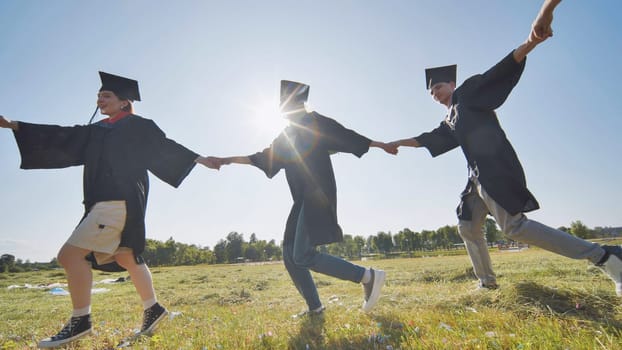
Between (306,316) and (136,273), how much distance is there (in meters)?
1.96

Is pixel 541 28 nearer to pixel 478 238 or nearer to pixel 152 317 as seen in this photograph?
pixel 478 238

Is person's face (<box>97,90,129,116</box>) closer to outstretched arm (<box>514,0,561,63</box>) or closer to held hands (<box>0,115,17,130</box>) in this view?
held hands (<box>0,115,17,130</box>)

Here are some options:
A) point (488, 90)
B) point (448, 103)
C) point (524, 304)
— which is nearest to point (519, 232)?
point (524, 304)

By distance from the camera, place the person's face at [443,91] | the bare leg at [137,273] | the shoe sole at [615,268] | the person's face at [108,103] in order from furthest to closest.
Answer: the person's face at [443,91] → the person's face at [108,103] → the bare leg at [137,273] → the shoe sole at [615,268]

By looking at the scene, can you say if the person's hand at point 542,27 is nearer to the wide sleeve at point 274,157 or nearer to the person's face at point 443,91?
the person's face at point 443,91

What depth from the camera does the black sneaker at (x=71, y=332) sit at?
277cm

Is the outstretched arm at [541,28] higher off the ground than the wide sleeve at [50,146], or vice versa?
the outstretched arm at [541,28]

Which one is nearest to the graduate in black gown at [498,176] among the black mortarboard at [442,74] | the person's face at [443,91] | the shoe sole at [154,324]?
the person's face at [443,91]

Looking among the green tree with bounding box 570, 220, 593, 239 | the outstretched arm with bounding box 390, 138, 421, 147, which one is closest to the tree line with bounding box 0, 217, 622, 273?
the green tree with bounding box 570, 220, 593, 239

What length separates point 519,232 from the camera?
3.26 meters

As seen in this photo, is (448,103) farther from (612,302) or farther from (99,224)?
(99,224)

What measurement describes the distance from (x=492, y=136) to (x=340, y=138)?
182cm

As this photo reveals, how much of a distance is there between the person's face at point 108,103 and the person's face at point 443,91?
4437 millimetres

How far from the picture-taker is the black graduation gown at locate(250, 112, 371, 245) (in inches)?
147
